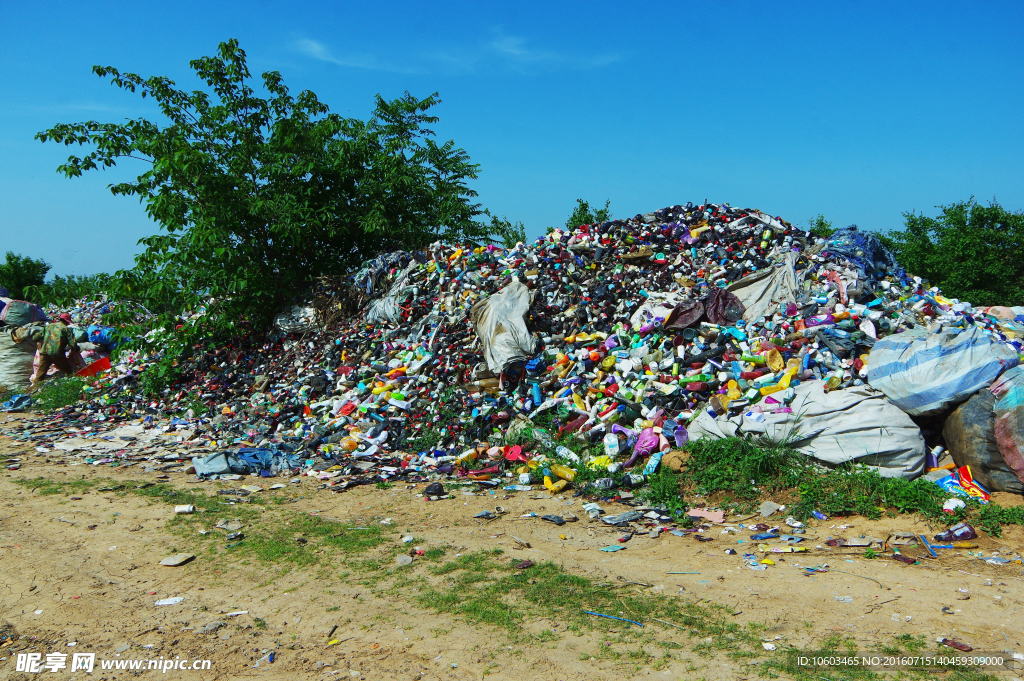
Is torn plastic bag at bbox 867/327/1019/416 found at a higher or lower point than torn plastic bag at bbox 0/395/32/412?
higher

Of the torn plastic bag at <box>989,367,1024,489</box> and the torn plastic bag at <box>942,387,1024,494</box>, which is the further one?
the torn plastic bag at <box>942,387,1024,494</box>

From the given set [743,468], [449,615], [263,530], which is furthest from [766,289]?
[263,530]

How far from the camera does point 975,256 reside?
499 inches

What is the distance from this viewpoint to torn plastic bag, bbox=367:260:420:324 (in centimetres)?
800

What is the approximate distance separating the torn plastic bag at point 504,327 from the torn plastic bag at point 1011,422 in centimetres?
388

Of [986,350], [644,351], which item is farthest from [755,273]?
[986,350]

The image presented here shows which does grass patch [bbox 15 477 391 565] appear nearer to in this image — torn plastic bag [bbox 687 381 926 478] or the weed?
the weed

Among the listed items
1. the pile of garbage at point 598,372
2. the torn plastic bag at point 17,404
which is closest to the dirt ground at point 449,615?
the pile of garbage at point 598,372

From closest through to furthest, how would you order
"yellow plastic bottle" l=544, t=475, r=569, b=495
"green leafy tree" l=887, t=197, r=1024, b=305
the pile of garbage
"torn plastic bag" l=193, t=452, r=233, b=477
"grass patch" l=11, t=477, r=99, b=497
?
the pile of garbage, "yellow plastic bottle" l=544, t=475, r=569, b=495, "grass patch" l=11, t=477, r=99, b=497, "torn plastic bag" l=193, t=452, r=233, b=477, "green leafy tree" l=887, t=197, r=1024, b=305

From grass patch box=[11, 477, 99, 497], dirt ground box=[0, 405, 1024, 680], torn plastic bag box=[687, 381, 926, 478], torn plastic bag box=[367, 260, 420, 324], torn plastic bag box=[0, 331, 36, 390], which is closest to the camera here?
dirt ground box=[0, 405, 1024, 680]

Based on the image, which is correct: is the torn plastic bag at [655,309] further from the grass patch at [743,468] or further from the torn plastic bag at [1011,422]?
the torn plastic bag at [1011,422]

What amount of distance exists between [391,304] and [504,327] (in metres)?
2.16

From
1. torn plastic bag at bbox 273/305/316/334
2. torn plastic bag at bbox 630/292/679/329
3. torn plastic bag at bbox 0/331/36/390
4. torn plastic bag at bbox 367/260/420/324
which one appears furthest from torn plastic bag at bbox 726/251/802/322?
torn plastic bag at bbox 0/331/36/390

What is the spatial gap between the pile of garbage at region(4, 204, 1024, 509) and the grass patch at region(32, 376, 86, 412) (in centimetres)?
25
